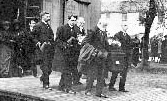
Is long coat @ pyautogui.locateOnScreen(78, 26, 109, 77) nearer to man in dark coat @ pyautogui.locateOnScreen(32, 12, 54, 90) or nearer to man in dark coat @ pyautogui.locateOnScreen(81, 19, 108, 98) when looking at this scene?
man in dark coat @ pyautogui.locateOnScreen(81, 19, 108, 98)

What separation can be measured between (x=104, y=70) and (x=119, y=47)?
98cm

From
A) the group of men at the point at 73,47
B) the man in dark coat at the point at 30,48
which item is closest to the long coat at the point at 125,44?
the group of men at the point at 73,47

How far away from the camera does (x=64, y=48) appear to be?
8992 mm

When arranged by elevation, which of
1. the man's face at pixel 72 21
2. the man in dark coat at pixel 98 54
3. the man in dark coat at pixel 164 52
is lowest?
the man in dark coat at pixel 164 52

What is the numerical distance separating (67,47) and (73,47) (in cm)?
25

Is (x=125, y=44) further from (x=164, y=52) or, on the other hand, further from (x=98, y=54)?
(x=164, y=52)

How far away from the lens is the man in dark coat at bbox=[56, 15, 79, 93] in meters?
9.02

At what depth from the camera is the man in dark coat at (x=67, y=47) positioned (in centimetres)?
902

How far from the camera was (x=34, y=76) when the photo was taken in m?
12.4

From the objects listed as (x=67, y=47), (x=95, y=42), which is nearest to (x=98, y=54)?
(x=95, y=42)

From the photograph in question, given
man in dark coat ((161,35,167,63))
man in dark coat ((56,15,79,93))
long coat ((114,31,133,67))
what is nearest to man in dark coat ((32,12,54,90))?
man in dark coat ((56,15,79,93))

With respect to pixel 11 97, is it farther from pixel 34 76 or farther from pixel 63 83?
pixel 34 76

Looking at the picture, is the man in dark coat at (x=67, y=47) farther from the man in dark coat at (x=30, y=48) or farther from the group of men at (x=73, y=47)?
the man in dark coat at (x=30, y=48)

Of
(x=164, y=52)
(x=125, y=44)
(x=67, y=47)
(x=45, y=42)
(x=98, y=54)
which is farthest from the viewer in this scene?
(x=164, y=52)
